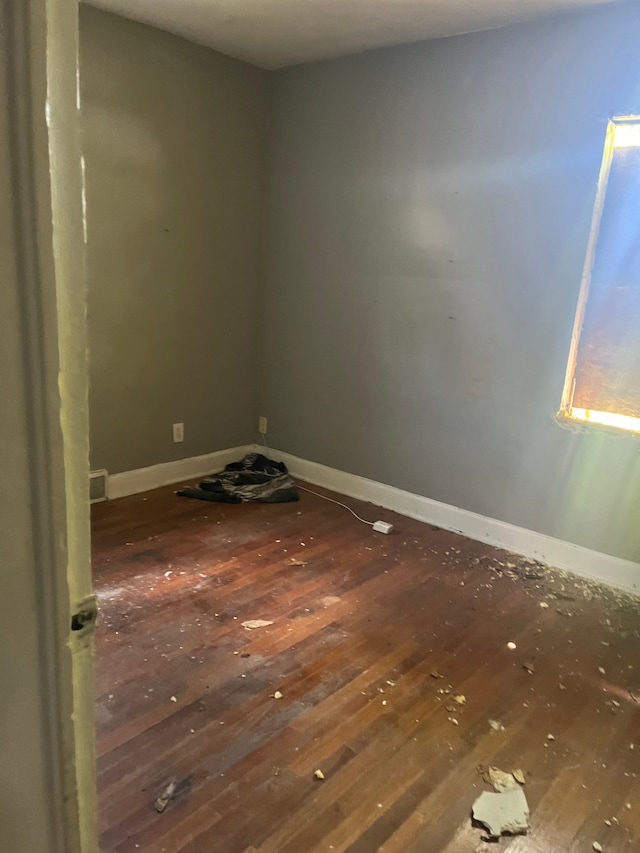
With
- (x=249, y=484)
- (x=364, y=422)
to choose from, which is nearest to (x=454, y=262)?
(x=364, y=422)

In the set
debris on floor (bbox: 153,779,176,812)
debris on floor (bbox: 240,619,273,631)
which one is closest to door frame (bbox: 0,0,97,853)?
debris on floor (bbox: 153,779,176,812)

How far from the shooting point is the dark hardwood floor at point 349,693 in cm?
160

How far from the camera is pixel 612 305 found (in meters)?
2.75

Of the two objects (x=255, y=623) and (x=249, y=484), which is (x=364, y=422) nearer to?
(x=249, y=484)

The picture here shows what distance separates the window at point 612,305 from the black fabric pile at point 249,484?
1.65 meters

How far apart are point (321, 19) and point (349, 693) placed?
2.87m

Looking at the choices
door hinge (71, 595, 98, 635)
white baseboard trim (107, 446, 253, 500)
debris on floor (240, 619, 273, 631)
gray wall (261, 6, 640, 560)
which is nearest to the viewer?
door hinge (71, 595, 98, 635)

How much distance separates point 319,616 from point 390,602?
0.32 meters

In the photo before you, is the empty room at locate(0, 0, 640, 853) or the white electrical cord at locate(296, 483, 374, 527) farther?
the white electrical cord at locate(296, 483, 374, 527)

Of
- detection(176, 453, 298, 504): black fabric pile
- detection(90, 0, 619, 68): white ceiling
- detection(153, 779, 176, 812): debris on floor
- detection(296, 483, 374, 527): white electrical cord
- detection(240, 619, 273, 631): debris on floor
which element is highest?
detection(90, 0, 619, 68): white ceiling

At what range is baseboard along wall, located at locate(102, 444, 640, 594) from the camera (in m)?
2.92

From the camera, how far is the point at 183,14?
2959 mm

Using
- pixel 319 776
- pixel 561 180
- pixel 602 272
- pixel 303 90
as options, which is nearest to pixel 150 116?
pixel 303 90

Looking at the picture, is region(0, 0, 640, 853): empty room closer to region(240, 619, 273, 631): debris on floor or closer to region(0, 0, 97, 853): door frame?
region(240, 619, 273, 631): debris on floor
